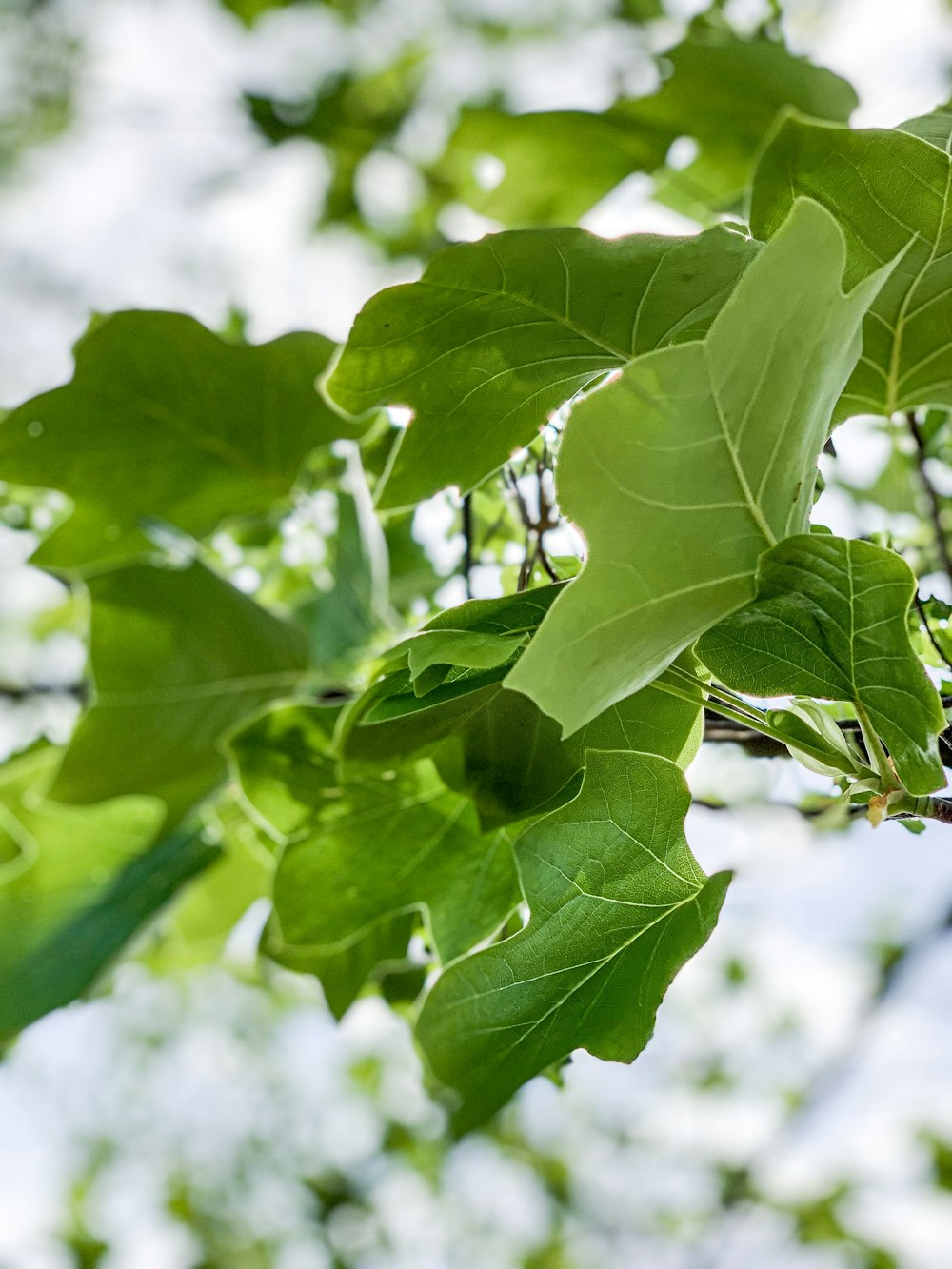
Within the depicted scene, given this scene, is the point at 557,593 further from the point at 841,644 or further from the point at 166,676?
the point at 166,676

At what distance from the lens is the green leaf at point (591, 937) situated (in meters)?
0.39

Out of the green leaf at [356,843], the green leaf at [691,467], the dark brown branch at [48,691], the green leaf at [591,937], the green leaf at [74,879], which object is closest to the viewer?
the green leaf at [691,467]

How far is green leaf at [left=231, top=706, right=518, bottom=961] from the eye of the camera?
51 centimetres

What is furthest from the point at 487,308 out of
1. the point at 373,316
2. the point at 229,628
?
the point at 229,628

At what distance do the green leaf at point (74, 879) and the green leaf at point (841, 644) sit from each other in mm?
539

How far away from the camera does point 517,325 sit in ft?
1.29

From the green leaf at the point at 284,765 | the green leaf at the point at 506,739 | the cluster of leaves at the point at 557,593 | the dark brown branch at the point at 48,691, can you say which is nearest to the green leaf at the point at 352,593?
the cluster of leaves at the point at 557,593

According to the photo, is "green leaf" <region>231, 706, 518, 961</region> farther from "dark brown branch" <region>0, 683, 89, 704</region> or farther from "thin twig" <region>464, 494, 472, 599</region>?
"dark brown branch" <region>0, 683, 89, 704</region>

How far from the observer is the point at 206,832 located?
2.68 ft

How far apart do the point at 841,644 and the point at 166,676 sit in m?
0.56

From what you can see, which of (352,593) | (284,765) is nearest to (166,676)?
(352,593)

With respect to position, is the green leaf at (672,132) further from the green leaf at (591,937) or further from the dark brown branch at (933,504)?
the green leaf at (591,937)

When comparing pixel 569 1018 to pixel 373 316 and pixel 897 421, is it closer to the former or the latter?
pixel 373 316

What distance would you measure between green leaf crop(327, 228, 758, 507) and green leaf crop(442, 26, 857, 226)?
0.43m
